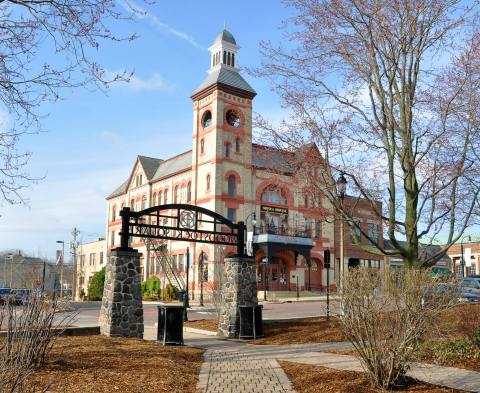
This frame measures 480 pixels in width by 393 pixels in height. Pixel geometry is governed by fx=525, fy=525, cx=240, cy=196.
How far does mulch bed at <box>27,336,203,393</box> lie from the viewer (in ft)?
24.1

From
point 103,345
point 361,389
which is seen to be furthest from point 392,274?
point 103,345

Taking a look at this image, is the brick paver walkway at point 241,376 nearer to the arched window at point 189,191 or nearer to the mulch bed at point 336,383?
the mulch bed at point 336,383

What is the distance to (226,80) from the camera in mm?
46312

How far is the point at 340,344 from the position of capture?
1366cm

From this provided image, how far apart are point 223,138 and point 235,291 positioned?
3072 cm

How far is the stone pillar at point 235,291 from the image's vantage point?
53.3 ft

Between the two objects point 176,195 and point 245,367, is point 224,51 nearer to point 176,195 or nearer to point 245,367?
point 176,195

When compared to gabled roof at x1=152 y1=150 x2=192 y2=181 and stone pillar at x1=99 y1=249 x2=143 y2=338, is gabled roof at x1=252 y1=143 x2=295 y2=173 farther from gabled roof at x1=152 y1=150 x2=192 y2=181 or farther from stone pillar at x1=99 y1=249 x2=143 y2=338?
gabled roof at x1=152 y1=150 x2=192 y2=181

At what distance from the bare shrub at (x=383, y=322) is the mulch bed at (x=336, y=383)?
0.20 meters

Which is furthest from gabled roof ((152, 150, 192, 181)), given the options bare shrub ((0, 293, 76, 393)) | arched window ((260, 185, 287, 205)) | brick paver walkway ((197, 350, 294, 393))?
bare shrub ((0, 293, 76, 393))

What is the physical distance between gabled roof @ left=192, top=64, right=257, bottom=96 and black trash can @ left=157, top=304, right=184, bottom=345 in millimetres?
34402

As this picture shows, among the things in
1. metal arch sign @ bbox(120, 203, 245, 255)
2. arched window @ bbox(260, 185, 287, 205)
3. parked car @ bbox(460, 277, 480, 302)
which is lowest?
parked car @ bbox(460, 277, 480, 302)

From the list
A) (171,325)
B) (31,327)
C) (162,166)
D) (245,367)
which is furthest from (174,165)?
(31,327)

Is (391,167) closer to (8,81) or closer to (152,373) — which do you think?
(152,373)
